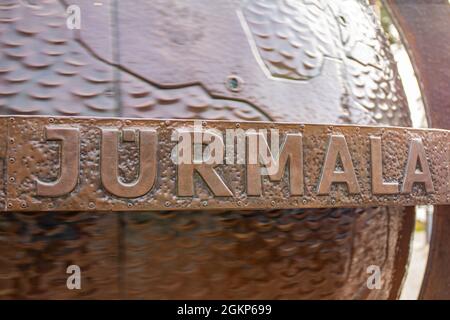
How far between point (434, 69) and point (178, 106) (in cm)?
164

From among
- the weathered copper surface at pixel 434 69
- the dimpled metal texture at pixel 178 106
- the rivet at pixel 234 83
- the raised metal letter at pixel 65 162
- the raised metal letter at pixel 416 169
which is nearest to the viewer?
the raised metal letter at pixel 65 162

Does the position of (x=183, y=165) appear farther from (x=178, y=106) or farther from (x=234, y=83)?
(x=234, y=83)

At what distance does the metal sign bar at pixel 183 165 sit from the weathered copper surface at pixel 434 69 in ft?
3.12

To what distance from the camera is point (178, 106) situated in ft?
5.60

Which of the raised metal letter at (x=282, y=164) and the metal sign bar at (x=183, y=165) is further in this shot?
the raised metal letter at (x=282, y=164)

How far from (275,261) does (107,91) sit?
795 millimetres

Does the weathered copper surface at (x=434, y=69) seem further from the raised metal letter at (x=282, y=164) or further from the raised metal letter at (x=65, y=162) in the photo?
the raised metal letter at (x=65, y=162)

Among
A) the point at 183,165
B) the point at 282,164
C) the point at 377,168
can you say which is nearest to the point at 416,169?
the point at 377,168

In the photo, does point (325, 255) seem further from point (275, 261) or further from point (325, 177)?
point (325, 177)

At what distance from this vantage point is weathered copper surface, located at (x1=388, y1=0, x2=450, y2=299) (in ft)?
8.51

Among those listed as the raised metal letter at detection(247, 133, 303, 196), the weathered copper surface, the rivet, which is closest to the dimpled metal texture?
the rivet

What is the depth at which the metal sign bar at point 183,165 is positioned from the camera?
1562mm

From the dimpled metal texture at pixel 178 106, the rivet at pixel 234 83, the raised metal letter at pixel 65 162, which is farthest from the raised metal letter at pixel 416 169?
the raised metal letter at pixel 65 162
